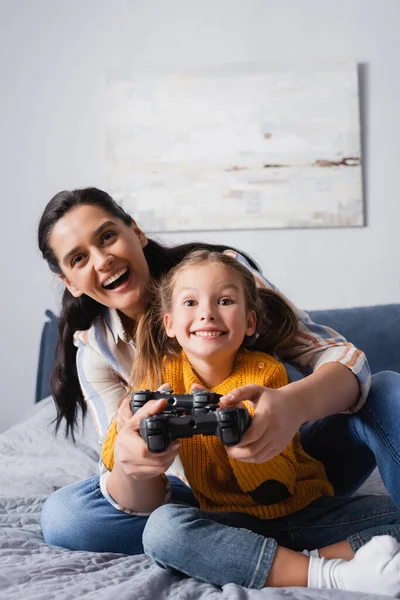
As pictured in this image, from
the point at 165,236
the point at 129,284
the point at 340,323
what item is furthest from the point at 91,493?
the point at 165,236

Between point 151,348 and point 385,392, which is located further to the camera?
point 151,348

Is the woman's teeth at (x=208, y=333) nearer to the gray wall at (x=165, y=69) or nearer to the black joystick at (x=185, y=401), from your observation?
the black joystick at (x=185, y=401)

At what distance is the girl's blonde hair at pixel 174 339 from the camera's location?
1260 millimetres

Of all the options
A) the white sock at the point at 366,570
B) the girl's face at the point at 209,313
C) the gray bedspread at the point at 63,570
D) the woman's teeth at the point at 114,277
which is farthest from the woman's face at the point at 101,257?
the white sock at the point at 366,570

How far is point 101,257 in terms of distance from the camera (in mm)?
1309

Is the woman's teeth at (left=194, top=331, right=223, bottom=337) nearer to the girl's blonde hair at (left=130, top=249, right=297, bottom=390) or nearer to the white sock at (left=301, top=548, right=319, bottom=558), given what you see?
the girl's blonde hair at (left=130, top=249, right=297, bottom=390)

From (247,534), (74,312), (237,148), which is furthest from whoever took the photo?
(237,148)

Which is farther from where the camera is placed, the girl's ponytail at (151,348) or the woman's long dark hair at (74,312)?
the woman's long dark hair at (74,312)

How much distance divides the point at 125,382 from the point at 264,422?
20.2 inches

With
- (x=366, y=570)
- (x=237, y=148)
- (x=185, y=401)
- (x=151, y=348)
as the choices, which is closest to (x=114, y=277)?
(x=151, y=348)

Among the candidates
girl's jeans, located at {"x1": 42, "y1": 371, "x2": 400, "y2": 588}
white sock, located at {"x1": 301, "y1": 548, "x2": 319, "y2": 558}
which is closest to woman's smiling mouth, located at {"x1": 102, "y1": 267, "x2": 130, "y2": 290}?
girl's jeans, located at {"x1": 42, "y1": 371, "x2": 400, "y2": 588}

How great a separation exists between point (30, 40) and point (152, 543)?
2.38 meters

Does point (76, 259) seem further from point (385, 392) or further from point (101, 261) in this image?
point (385, 392)

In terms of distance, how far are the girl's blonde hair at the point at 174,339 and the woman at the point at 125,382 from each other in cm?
3
